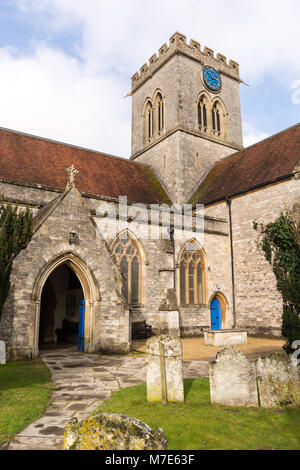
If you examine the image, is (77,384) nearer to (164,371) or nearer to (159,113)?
(164,371)

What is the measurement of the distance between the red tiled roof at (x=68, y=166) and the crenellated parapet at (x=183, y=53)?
9.74 metres

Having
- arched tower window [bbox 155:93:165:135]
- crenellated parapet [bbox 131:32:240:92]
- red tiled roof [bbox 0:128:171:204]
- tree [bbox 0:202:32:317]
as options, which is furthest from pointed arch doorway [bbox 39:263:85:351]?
crenellated parapet [bbox 131:32:240:92]

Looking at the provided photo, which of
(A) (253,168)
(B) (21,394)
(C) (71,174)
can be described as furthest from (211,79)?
(B) (21,394)

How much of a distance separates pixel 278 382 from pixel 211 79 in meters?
26.5

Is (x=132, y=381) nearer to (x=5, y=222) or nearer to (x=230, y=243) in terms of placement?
(x=5, y=222)

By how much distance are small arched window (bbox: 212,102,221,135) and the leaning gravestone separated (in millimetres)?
26113

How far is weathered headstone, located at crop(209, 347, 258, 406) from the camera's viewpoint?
584 centimetres

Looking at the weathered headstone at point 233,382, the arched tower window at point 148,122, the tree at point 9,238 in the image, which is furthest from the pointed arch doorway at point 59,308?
the arched tower window at point 148,122

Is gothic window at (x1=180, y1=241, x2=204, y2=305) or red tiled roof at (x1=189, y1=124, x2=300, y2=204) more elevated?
red tiled roof at (x1=189, y1=124, x2=300, y2=204)

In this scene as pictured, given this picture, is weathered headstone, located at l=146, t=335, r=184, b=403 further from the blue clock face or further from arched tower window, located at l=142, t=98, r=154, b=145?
the blue clock face

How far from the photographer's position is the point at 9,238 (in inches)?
261
